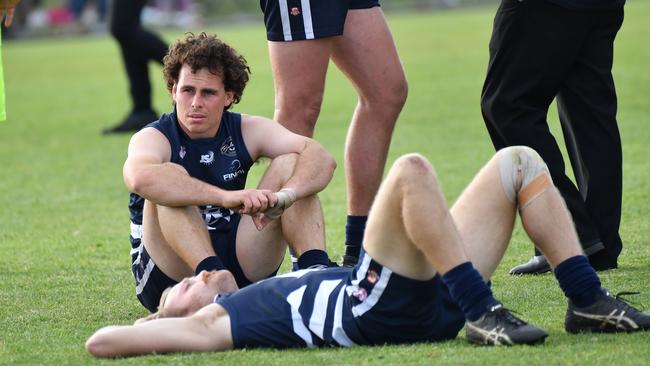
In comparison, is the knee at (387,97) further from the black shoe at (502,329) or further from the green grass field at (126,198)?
the black shoe at (502,329)

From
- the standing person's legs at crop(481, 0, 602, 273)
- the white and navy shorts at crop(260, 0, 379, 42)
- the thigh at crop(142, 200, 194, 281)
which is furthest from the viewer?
the white and navy shorts at crop(260, 0, 379, 42)

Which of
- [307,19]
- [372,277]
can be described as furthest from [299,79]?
[372,277]

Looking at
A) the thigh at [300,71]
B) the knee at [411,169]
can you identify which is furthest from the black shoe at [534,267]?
the knee at [411,169]

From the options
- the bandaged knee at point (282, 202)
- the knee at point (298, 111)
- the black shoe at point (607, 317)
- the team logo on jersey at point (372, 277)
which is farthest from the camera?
the knee at point (298, 111)

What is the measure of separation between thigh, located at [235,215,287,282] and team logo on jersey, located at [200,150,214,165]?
0.90ft

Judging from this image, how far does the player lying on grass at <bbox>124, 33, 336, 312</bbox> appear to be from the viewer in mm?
5359

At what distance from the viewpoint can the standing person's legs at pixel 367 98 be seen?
6.59 m

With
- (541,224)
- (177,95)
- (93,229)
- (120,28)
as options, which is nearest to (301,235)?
(177,95)

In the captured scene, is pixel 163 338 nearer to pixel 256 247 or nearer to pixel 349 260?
pixel 256 247

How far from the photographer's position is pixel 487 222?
15.4 ft

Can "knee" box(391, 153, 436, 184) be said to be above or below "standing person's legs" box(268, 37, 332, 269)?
above

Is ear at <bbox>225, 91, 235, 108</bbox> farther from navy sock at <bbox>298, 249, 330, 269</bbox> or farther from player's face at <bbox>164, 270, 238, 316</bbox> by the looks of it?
player's face at <bbox>164, 270, 238, 316</bbox>

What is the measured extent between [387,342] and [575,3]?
2273 millimetres

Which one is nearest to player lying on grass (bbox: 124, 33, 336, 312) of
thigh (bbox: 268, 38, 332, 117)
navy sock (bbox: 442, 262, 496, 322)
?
thigh (bbox: 268, 38, 332, 117)
